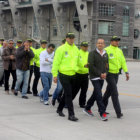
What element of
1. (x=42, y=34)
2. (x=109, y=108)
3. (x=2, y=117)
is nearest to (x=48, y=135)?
(x=2, y=117)

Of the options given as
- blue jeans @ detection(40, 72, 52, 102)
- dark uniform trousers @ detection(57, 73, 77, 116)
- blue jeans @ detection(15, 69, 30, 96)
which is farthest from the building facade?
dark uniform trousers @ detection(57, 73, 77, 116)

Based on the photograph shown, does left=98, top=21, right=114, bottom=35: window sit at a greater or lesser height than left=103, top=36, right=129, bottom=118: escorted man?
greater

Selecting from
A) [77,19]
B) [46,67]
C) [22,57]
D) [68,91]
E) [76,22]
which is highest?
[77,19]

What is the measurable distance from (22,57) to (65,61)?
11.3ft

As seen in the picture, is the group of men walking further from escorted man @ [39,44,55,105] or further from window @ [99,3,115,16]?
window @ [99,3,115,16]

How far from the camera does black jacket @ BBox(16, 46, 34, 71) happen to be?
1138cm

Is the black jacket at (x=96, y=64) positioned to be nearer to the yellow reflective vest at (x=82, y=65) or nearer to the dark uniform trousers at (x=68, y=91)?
the yellow reflective vest at (x=82, y=65)

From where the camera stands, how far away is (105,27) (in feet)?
207

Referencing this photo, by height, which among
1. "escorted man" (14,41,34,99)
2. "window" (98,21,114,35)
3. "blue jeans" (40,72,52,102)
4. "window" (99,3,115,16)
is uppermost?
"window" (99,3,115,16)

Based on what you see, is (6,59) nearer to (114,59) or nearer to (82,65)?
(82,65)

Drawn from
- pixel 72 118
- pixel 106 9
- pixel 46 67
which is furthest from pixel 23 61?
pixel 106 9

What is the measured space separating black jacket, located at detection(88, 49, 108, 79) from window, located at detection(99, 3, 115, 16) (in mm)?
54474

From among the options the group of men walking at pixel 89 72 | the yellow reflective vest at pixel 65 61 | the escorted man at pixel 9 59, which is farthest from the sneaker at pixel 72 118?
the escorted man at pixel 9 59

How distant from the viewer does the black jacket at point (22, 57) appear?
11.4 metres
